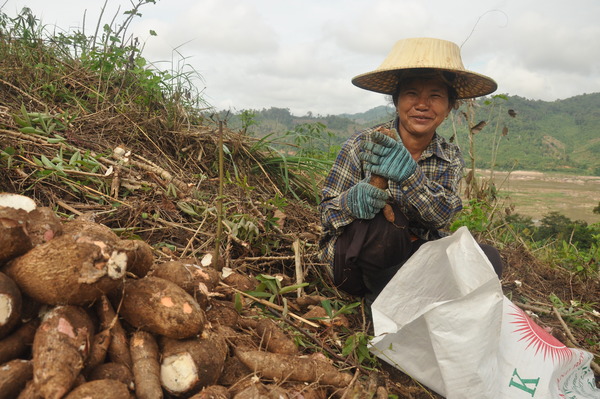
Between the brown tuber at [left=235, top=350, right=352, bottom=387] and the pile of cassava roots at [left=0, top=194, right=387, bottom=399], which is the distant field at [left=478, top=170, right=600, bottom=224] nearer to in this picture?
the brown tuber at [left=235, top=350, right=352, bottom=387]

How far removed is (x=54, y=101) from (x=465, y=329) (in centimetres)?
284

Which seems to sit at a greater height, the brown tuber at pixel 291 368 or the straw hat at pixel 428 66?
the straw hat at pixel 428 66

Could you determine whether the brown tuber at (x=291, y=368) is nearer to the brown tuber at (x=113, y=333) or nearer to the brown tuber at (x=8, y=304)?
the brown tuber at (x=113, y=333)

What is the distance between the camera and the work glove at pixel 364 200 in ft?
5.46

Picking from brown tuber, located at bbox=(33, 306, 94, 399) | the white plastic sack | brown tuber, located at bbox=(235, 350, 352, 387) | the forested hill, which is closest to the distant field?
the forested hill

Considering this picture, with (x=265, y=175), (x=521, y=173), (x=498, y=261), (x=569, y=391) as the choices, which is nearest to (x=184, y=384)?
(x=569, y=391)

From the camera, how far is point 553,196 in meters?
12.6

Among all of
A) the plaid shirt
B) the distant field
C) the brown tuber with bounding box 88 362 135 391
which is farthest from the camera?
the distant field

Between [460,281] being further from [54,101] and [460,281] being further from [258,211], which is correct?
[54,101]

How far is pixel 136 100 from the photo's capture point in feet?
10.0

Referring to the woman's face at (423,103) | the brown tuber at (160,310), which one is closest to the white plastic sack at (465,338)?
the woman's face at (423,103)

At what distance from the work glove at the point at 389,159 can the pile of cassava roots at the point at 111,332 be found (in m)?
0.77

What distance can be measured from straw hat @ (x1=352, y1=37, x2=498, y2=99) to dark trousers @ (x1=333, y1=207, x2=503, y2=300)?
640 mm

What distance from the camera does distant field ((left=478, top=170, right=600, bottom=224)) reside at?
316 inches
